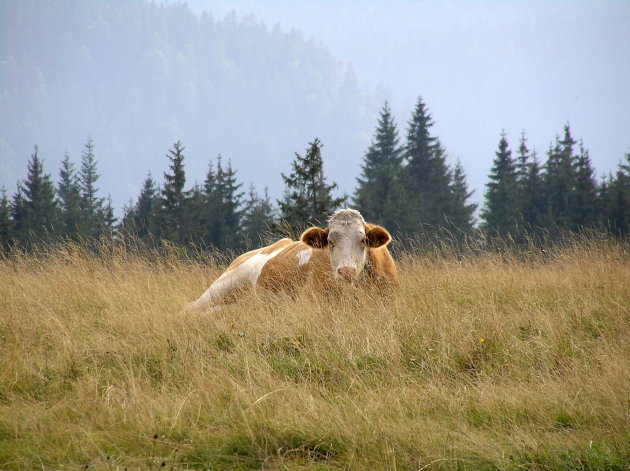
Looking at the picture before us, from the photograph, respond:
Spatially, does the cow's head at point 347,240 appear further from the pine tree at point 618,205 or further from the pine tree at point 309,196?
the pine tree at point 618,205

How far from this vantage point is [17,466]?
3.34 m

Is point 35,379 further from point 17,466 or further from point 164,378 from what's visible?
point 17,466

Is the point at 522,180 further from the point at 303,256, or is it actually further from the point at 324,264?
the point at 324,264

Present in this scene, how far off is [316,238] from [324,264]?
38cm

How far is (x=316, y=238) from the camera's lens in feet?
26.9

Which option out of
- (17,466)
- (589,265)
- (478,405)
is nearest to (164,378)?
(17,466)

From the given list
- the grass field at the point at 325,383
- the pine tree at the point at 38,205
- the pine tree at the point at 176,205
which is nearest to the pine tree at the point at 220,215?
the pine tree at the point at 176,205

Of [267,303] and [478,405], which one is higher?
[267,303]

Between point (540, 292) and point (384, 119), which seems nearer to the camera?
point (540, 292)

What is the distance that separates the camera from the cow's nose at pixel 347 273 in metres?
7.25

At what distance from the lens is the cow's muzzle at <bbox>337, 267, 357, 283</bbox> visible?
725cm

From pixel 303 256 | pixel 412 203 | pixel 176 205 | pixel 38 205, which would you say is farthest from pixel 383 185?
pixel 303 256

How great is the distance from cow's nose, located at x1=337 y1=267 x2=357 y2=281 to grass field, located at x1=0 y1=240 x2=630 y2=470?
0.24 meters

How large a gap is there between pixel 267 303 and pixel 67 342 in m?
2.71
